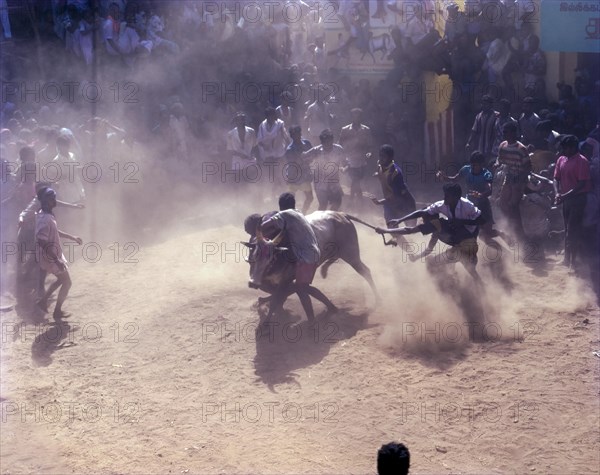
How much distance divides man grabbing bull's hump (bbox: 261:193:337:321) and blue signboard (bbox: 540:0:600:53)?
26.9ft

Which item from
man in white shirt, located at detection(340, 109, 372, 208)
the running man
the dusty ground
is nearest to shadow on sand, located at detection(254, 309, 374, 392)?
the dusty ground

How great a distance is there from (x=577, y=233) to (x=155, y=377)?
659cm

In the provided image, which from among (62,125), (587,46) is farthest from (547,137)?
(62,125)

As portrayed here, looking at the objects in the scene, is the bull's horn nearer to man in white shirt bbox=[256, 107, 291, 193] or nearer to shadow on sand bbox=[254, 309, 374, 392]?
shadow on sand bbox=[254, 309, 374, 392]

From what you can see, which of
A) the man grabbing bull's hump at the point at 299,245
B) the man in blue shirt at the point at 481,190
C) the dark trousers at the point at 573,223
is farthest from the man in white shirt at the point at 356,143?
the man grabbing bull's hump at the point at 299,245

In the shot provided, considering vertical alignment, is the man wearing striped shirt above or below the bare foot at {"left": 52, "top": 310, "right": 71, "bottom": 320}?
above

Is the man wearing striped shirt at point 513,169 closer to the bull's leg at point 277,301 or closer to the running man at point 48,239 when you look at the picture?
the bull's leg at point 277,301

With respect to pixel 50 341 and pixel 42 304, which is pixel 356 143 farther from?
pixel 50 341

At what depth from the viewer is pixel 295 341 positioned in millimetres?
9906

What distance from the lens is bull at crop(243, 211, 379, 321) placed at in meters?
9.58

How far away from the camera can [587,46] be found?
15227mm

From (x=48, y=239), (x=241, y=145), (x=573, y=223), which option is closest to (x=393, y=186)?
(x=573, y=223)

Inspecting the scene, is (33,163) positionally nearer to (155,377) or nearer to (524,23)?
(155,377)

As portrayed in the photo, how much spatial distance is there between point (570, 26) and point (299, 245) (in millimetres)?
8688
